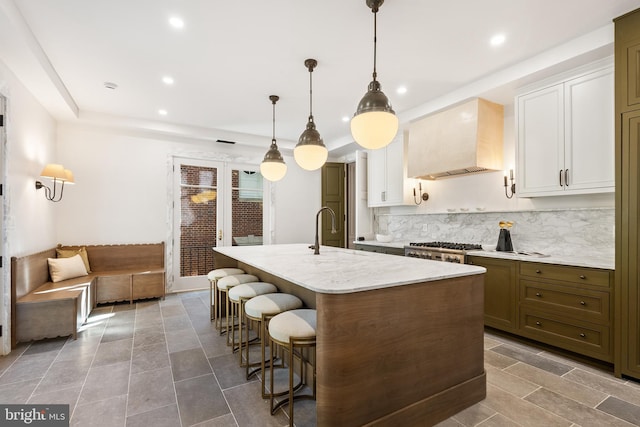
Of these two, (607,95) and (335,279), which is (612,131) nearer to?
(607,95)

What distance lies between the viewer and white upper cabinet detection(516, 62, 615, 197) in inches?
104

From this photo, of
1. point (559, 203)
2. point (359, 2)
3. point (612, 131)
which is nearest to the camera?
point (359, 2)

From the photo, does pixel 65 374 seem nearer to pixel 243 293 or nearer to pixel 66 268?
pixel 243 293

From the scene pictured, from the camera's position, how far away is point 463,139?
3625 millimetres

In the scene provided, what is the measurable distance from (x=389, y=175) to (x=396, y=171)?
→ 172 millimetres

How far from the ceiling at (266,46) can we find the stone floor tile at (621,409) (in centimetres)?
280

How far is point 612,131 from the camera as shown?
257cm

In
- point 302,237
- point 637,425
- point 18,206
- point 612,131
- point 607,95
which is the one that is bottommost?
point 637,425

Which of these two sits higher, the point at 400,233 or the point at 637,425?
the point at 400,233

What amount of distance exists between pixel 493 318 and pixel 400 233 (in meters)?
2.26

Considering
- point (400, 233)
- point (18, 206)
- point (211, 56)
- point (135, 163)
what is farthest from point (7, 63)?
point (400, 233)

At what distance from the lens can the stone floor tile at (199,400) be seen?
188 cm

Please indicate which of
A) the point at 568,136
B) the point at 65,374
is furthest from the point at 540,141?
the point at 65,374

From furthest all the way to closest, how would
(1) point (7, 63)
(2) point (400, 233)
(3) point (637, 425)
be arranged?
(2) point (400, 233)
(1) point (7, 63)
(3) point (637, 425)
